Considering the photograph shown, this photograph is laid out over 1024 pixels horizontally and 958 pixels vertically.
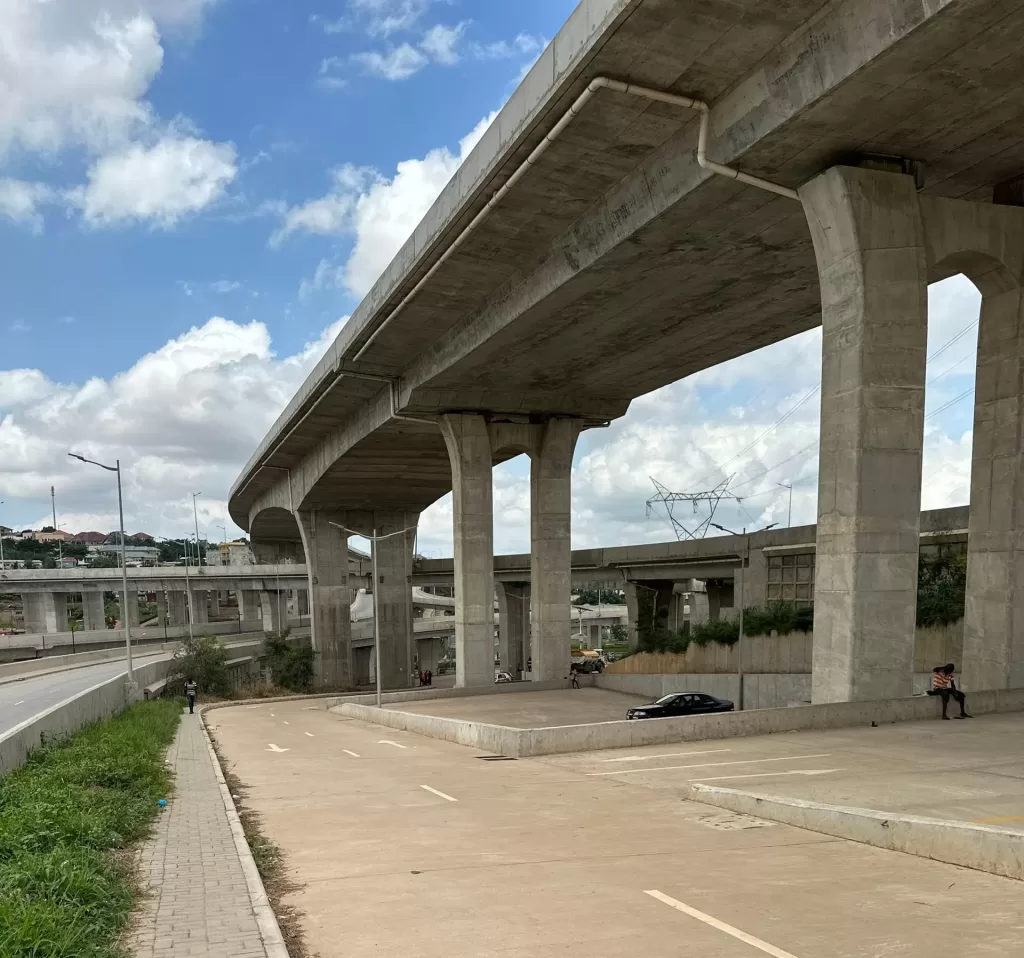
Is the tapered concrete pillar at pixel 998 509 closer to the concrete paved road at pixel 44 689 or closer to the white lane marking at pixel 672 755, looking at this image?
the white lane marking at pixel 672 755

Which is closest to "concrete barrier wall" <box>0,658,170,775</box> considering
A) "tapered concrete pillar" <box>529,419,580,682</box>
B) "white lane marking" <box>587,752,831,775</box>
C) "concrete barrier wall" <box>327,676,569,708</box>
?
"white lane marking" <box>587,752,831,775</box>

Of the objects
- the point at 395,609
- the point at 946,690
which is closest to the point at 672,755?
the point at 946,690

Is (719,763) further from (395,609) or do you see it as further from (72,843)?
(395,609)

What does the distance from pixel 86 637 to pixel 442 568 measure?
3216 cm

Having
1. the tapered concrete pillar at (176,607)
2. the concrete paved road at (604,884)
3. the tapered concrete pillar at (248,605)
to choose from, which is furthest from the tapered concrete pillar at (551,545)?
the tapered concrete pillar at (248,605)

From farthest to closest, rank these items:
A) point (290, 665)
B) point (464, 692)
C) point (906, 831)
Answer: point (290, 665) → point (464, 692) → point (906, 831)

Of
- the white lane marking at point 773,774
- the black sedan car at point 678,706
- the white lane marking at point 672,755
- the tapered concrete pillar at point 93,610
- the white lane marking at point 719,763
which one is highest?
the white lane marking at point 773,774

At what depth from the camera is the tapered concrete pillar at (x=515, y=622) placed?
249 feet

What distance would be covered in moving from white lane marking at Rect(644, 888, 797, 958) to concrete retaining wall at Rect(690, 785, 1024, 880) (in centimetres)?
253

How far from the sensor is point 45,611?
286 ft

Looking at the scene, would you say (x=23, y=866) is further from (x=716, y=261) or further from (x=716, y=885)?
(x=716, y=261)

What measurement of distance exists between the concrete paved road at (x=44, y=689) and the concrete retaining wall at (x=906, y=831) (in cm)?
1871

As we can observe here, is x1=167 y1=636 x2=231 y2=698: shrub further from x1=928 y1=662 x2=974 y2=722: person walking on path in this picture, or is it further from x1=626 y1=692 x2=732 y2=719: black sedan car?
x1=928 y1=662 x2=974 y2=722: person walking on path

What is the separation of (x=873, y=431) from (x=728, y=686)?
21.8 meters
